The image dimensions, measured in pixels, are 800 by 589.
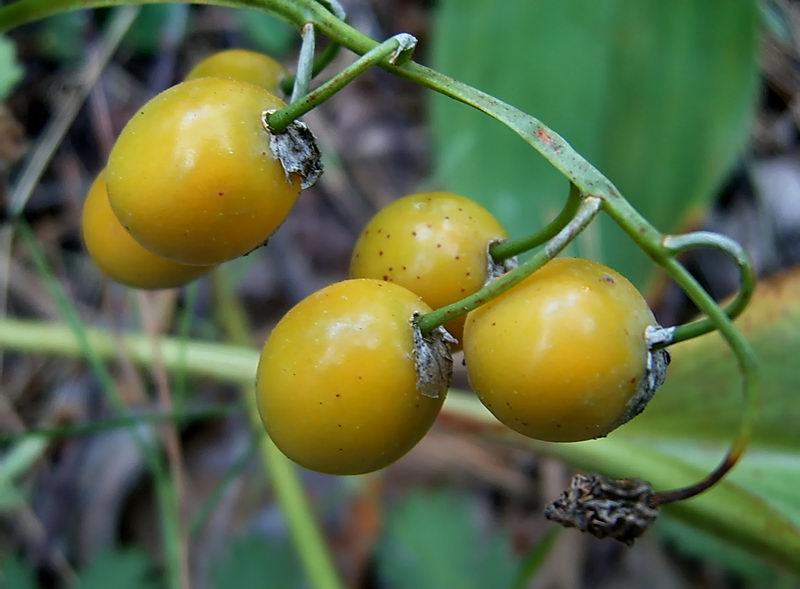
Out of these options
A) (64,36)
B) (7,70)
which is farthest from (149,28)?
(7,70)

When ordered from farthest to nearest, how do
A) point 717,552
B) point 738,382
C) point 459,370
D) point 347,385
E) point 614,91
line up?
point 459,370 < point 614,91 < point 717,552 < point 738,382 < point 347,385

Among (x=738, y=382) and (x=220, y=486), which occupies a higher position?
(x=738, y=382)

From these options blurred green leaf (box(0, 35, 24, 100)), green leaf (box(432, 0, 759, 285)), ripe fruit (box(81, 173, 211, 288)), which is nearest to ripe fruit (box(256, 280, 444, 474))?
ripe fruit (box(81, 173, 211, 288))

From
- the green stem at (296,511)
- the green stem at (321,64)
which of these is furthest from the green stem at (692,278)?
the green stem at (296,511)

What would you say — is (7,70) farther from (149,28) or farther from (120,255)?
(149,28)

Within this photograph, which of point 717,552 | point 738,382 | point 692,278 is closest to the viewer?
point 692,278

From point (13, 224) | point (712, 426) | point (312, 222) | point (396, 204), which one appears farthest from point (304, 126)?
point (312, 222)

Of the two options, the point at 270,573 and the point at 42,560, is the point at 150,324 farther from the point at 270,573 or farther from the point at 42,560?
the point at 42,560
